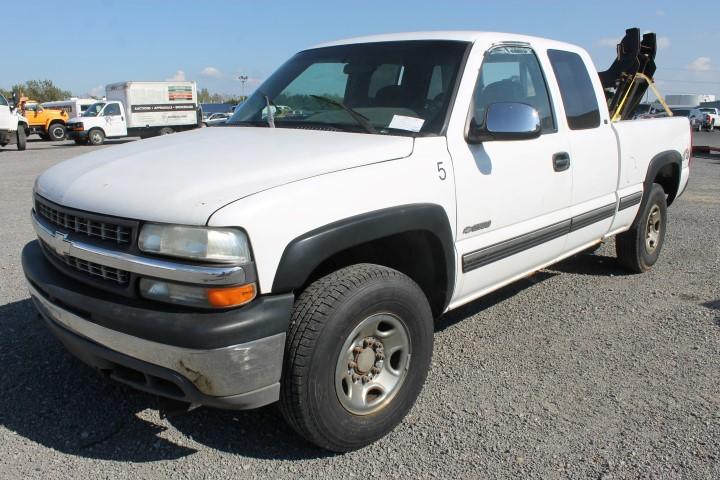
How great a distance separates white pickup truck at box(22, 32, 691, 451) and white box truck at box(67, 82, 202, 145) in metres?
24.2

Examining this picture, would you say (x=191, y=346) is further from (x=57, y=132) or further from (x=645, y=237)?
(x=57, y=132)

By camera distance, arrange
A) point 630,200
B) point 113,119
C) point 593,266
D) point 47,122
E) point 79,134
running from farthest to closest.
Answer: point 47,122
point 113,119
point 79,134
point 593,266
point 630,200

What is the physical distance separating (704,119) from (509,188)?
38.7 meters

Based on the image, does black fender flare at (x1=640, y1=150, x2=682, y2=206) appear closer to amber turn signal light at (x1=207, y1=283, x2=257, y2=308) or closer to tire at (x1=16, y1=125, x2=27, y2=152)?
amber turn signal light at (x1=207, y1=283, x2=257, y2=308)

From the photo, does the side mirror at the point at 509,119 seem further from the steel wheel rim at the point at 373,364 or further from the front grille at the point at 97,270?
the front grille at the point at 97,270

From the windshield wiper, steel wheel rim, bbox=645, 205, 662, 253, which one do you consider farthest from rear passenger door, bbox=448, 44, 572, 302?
steel wheel rim, bbox=645, 205, 662, 253

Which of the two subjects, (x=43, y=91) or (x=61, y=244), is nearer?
(x=61, y=244)

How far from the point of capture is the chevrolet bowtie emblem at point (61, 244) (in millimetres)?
2605

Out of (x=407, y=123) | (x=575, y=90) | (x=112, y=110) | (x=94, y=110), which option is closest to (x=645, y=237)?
(x=575, y=90)

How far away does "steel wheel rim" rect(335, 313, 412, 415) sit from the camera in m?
2.65

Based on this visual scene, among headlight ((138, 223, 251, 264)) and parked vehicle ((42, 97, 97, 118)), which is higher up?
parked vehicle ((42, 97, 97, 118))

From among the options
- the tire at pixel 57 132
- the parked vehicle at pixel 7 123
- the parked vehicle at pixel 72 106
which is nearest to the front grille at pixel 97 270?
the parked vehicle at pixel 7 123

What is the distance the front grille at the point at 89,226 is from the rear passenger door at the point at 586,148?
2790 millimetres

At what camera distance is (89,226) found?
2541 millimetres
